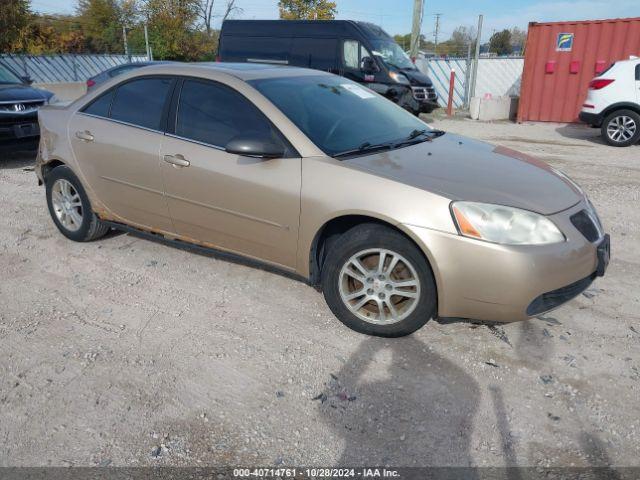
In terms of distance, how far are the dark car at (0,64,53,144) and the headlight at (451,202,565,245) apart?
24.4 ft

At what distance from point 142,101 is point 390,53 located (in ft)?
30.7

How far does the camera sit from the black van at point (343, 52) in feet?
38.2

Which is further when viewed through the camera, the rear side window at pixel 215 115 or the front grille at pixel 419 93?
the front grille at pixel 419 93

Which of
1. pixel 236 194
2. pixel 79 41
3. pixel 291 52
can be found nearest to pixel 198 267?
pixel 236 194

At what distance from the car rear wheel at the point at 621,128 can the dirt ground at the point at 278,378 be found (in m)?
7.41

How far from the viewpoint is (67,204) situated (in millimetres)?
4711

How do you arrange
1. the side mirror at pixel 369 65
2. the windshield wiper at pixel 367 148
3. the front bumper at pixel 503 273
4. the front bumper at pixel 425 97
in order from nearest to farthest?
the front bumper at pixel 503 273 < the windshield wiper at pixel 367 148 < the side mirror at pixel 369 65 < the front bumper at pixel 425 97

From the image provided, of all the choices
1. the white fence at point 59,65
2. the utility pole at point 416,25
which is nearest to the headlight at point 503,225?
the utility pole at point 416,25

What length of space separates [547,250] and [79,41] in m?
43.3

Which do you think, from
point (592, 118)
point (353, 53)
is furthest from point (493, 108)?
point (353, 53)

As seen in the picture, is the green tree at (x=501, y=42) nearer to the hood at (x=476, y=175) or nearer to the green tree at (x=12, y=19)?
the green tree at (x=12, y=19)

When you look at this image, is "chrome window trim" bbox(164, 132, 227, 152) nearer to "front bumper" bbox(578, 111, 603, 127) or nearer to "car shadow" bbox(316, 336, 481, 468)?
"car shadow" bbox(316, 336, 481, 468)

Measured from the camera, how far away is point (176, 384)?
110 inches

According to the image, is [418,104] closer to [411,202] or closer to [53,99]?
[53,99]
